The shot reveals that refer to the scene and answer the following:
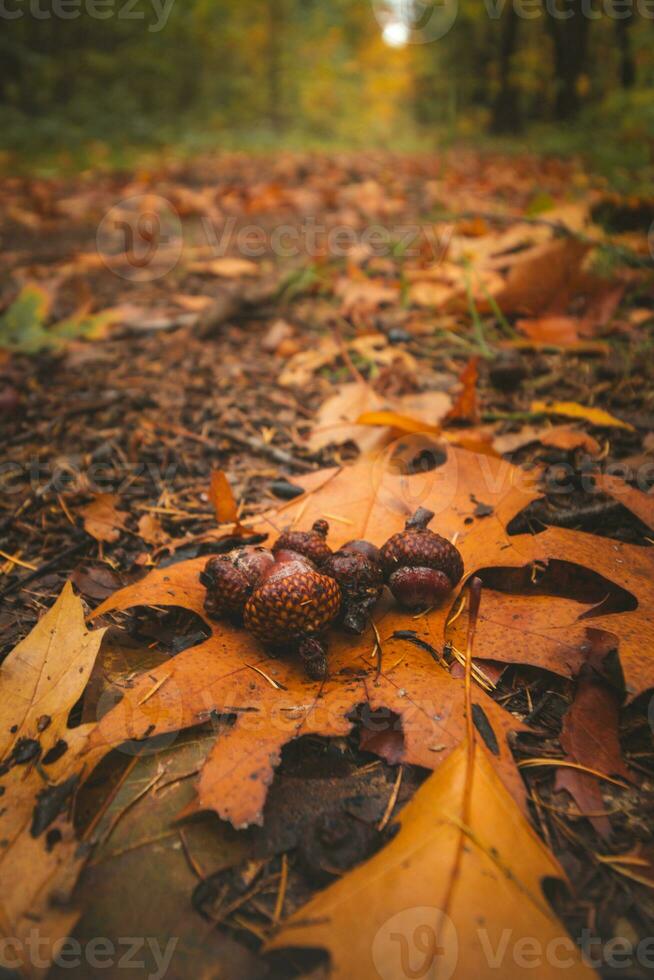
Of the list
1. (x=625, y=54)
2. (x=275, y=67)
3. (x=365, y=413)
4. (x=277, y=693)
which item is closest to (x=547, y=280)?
(x=365, y=413)

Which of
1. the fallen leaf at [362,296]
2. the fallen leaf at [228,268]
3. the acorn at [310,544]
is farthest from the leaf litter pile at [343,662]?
the fallen leaf at [228,268]

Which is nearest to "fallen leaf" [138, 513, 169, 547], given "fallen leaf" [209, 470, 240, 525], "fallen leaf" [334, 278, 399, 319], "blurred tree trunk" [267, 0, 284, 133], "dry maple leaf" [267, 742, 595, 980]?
"fallen leaf" [209, 470, 240, 525]

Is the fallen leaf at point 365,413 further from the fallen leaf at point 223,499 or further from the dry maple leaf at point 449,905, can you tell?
the dry maple leaf at point 449,905

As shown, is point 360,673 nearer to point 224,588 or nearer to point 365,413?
point 224,588

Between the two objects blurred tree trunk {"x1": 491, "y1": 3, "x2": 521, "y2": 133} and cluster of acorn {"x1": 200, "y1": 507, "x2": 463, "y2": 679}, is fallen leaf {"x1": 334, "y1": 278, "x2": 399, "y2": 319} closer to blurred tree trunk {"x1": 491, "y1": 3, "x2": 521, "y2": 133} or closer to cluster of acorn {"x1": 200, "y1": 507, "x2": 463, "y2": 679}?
cluster of acorn {"x1": 200, "y1": 507, "x2": 463, "y2": 679}

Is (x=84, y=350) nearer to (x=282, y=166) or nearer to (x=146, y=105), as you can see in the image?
(x=282, y=166)

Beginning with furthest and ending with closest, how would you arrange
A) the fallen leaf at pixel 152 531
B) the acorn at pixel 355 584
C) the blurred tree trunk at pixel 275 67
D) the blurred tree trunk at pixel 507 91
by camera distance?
1. the blurred tree trunk at pixel 275 67
2. the blurred tree trunk at pixel 507 91
3. the fallen leaf at pixel 152 531
4. the acorn at pixel 355 584
